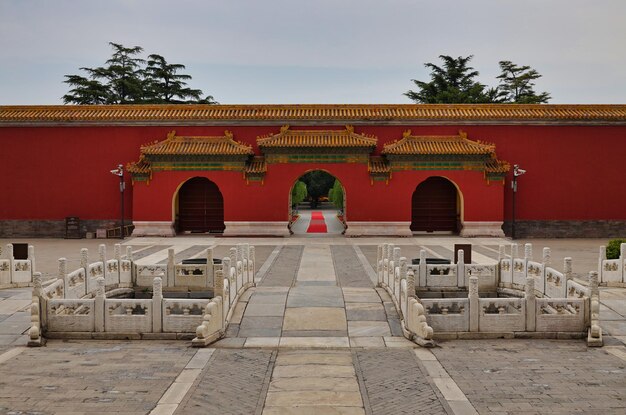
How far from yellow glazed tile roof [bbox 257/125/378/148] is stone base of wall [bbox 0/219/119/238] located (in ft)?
26.0

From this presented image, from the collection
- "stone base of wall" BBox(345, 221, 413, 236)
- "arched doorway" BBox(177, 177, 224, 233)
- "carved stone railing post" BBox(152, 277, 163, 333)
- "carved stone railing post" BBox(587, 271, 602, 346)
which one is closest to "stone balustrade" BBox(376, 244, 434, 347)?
"carved stone railing post" BBox(587, 271, 602, 346)

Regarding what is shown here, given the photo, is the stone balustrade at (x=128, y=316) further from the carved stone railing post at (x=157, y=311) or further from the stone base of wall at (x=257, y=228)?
the stone base of wall at (x=257, y=228)

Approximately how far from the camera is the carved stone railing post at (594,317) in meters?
9.02

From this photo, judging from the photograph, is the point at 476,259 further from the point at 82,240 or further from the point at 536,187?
the point at 82,240

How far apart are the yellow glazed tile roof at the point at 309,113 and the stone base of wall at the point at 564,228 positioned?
4.73m

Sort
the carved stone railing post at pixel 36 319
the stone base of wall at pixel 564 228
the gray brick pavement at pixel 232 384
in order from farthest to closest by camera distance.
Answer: the stone base of wall at pixel 564 228 < the carved stone railing post at pixel 36 319 < the gray brick pavement at pixel 232 384

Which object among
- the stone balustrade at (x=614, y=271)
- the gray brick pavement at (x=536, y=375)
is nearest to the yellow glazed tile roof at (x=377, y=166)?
the stone balustrade at (x=614, y=271)

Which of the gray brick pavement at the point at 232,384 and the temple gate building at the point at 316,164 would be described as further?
the temple gate building at the point at 316,164

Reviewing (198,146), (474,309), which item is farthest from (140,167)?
(474,309)

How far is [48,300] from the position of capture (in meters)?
9.48

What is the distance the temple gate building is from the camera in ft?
83.3

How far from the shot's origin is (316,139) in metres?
25.7

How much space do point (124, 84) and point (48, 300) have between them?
A: 37.1 metres

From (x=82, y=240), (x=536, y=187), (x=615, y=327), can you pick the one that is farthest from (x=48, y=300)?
(x=536, y=187)
